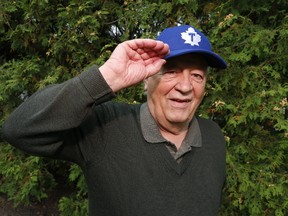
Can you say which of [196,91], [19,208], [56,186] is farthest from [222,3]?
[19,208]

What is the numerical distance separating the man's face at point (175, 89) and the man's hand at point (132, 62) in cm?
19

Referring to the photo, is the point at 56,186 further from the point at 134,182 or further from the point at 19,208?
the point at 134,182

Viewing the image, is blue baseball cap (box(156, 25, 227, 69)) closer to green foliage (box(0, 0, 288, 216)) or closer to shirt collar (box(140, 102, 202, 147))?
shirt collar (box(140, 102, 202, 147))

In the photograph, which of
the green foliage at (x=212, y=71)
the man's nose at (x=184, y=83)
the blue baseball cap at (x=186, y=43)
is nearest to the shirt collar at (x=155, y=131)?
the man's nose at (x=184, y=83)

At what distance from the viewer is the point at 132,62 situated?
5.67ft

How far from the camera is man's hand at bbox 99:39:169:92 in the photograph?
1604mm

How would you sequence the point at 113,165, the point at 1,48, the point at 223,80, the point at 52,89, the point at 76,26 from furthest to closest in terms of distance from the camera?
the point at 1,48
the point at 76,26
the point at 223,80
the point at 113,165
the point at 52,89

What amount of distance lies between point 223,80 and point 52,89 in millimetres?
2481

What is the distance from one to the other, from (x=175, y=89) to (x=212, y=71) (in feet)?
6.34

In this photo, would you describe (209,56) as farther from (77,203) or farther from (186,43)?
(77,203)

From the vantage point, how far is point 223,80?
372 cm

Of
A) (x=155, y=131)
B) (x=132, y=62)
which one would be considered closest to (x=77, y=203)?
(x=155, y=131)

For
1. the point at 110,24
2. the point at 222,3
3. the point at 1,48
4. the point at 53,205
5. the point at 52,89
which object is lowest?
the point at 53,205

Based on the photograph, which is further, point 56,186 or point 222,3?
point 56,186
